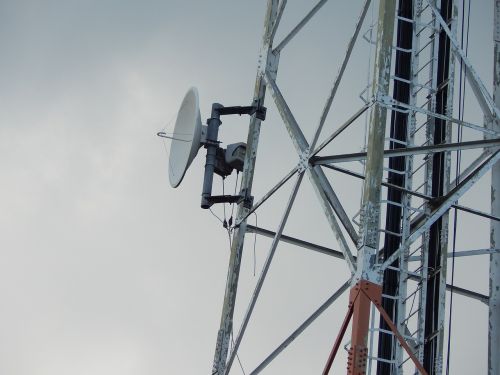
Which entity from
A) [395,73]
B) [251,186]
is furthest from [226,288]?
[395,73]

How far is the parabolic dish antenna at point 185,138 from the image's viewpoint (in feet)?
71.6

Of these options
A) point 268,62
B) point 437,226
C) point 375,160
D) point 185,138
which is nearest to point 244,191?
point 185,138

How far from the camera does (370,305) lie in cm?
1592

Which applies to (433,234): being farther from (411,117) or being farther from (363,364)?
(363,364)

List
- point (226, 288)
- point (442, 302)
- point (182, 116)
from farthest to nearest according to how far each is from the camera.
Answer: point (182, 116) → point (226, 288) → point (442, 302)

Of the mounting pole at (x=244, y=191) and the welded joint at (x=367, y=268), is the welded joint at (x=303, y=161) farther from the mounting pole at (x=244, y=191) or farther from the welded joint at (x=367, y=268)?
the welded joint at (x=367, y=268)

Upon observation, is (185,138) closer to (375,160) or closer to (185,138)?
(185,138)

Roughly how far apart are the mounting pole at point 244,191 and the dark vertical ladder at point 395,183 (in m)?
3.02

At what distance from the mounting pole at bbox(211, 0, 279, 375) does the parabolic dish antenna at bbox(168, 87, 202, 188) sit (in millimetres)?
1046

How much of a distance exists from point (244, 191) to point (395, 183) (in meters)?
3.29

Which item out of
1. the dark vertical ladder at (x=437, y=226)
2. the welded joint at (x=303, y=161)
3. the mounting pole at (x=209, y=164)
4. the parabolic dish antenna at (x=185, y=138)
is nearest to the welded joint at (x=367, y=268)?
the welded joint at (x=303, y=161)

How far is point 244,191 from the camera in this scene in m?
21.4

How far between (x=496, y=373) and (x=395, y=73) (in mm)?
5459

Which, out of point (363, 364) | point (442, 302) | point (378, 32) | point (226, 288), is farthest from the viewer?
point (226, 288)
